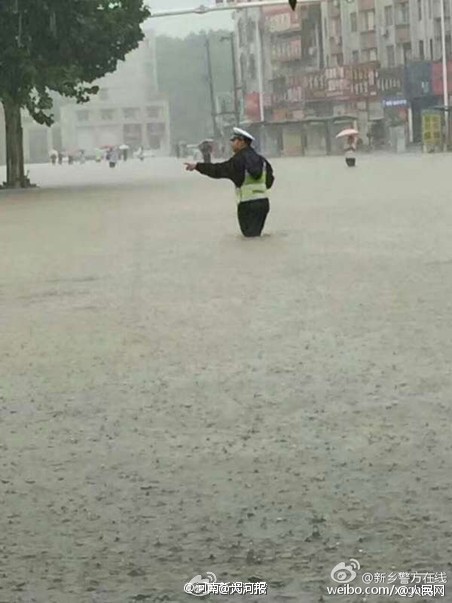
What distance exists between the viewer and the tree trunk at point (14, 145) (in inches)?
1818

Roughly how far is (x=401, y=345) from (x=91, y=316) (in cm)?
305

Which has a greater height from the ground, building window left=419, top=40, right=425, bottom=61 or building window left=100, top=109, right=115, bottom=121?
building window left=419, top=40, right=425, bottom=61

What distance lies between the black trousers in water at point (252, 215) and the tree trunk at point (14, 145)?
83.8 feet

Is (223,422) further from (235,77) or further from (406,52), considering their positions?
(235,77)

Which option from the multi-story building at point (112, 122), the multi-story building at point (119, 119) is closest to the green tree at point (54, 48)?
the multi-story building at point (119, 119)

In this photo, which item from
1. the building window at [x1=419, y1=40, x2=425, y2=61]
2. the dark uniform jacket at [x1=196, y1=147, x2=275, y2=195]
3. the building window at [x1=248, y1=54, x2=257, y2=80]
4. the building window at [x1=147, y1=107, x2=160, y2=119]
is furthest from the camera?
the building window at [x1=147, y1=107, x2=160, y2=119]

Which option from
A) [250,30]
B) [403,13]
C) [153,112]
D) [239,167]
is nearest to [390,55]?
[403,13]

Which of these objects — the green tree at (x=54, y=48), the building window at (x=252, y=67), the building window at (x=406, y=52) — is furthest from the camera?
the building window at (x=252, y=67)

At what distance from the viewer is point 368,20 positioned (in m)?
89.4

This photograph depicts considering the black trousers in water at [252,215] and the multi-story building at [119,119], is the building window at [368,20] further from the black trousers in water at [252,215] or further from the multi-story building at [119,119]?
the black trousers in water at [252,215]

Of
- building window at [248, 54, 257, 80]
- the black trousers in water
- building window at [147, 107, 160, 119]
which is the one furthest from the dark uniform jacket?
building window at [147, 107, 160, 119]

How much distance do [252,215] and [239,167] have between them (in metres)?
0.58

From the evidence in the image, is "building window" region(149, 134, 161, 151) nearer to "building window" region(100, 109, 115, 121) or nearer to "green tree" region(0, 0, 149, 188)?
"building window" region(100, 109, 115, 121)

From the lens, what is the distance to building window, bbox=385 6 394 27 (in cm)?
8675
